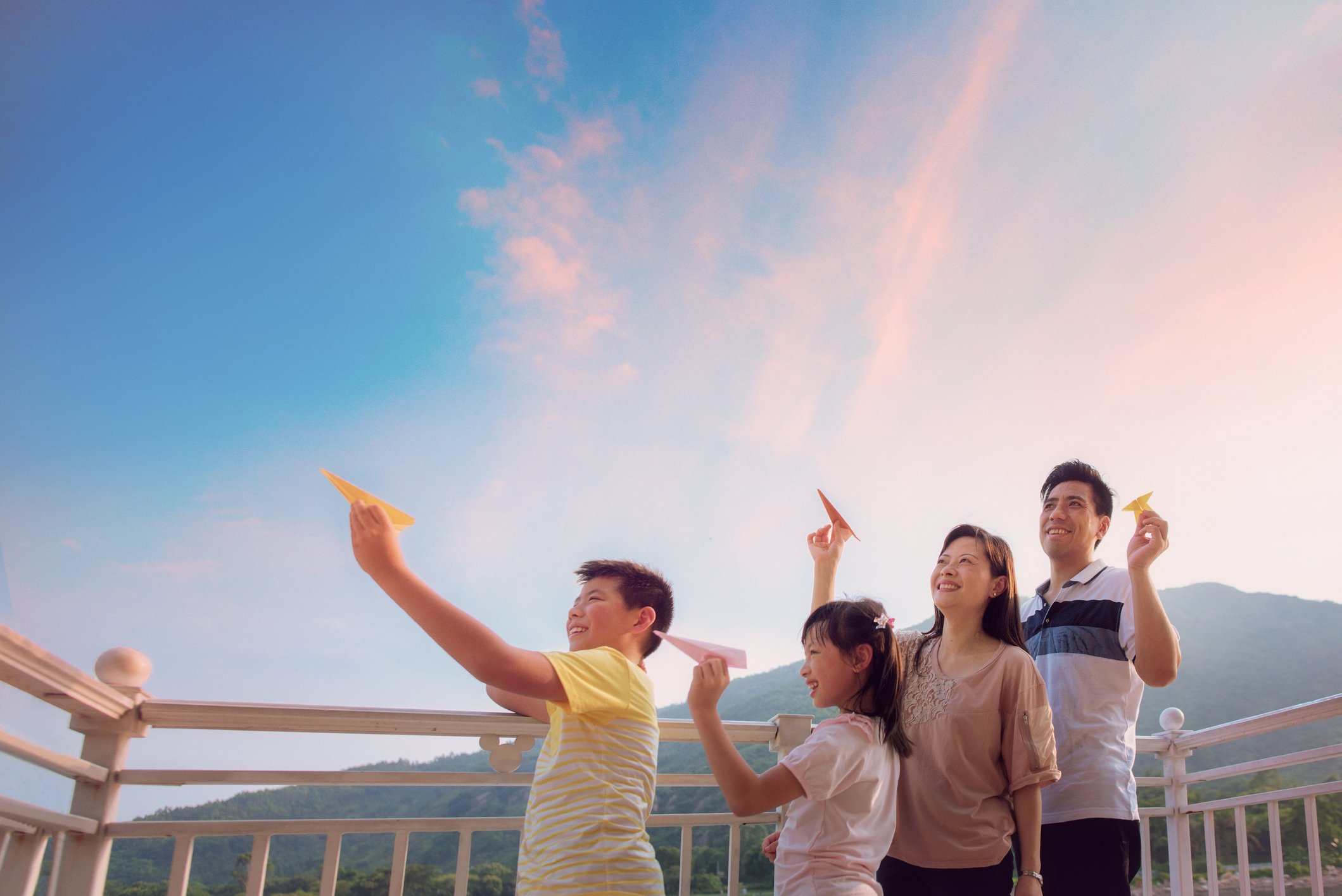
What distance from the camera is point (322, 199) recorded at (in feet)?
24.6

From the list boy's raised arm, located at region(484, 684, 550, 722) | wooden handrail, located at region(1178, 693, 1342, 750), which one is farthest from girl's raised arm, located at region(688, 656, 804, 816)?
wooden handrail, located at region(1178, 693, 1342, 750)

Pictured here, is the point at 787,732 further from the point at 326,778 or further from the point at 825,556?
the point at 326,778

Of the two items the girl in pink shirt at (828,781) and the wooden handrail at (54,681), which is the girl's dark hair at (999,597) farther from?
the wooden handrail at (54,681)

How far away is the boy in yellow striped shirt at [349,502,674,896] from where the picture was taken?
1.11m

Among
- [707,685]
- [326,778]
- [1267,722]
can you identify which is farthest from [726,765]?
[1267,722]

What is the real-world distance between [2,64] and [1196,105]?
901cm

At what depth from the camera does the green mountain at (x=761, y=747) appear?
1.77 metres

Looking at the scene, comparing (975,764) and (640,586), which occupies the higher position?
(640,586)

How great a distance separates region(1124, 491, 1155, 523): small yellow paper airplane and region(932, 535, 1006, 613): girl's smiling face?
367 millimetres

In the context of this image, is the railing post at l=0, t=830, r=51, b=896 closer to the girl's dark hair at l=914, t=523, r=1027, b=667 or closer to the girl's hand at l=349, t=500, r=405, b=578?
→ the girl's hand at l=349, t=500, r=405, b=578

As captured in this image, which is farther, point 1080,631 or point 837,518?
point 837,518

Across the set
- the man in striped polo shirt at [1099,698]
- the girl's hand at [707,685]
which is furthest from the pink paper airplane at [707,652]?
the man in striped polo shirt at [1099,698]

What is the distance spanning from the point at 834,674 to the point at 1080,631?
73 cm

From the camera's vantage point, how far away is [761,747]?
2.66 metres
